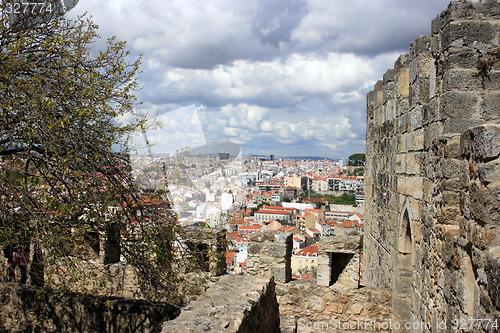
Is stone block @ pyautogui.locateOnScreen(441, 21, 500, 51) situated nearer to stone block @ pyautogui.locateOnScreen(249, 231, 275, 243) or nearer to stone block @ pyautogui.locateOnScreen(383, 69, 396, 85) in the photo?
stone block @ pyautogui.locateOnScreen(383, 69, 396, 85)

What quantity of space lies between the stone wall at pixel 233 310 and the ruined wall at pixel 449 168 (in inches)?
58.2

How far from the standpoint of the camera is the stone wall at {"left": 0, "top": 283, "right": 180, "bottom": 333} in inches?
210

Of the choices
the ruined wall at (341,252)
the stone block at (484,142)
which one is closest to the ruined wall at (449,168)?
the stone block at (484,142)

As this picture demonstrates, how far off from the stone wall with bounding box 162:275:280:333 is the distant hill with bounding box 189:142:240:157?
9.34ft

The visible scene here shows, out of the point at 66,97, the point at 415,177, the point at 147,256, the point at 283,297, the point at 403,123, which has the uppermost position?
the point at 66,97

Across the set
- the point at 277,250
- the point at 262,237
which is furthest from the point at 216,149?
the point at 277,250

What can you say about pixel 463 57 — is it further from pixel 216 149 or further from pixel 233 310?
pixel 216 149

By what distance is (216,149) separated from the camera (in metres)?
7.54

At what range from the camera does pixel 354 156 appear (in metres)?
69.3

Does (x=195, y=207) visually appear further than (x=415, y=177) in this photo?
Yes

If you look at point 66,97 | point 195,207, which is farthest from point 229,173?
point 66,97

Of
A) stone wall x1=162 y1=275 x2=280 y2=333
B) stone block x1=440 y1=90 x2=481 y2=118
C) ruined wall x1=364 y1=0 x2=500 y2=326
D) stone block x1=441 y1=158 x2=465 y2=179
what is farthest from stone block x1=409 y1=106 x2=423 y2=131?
stone wall x1=162 y1=275 x2=280 y2=333

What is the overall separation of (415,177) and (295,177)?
287 feet

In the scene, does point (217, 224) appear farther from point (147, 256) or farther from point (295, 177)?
point (295, 177)
